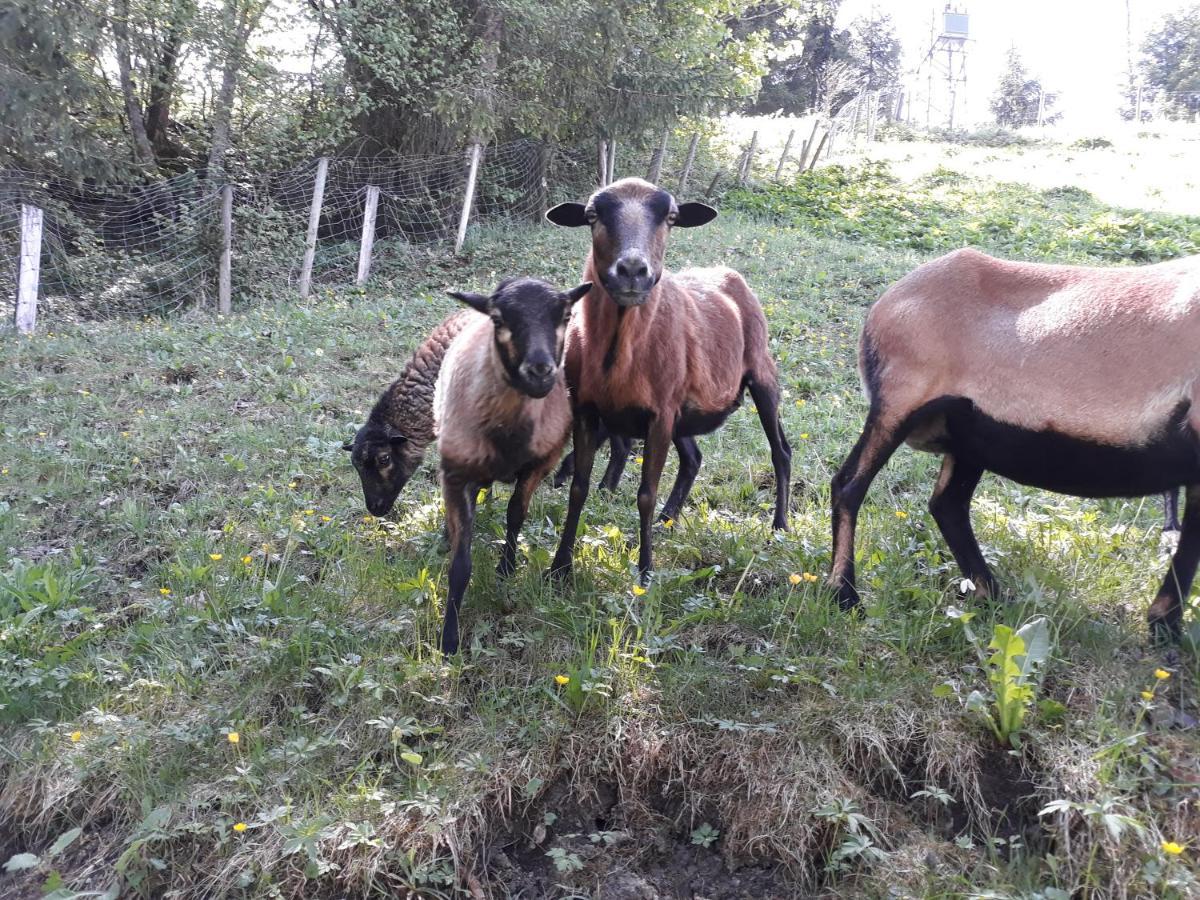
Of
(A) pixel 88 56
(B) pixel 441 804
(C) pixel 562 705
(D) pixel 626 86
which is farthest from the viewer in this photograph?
(D) pixel 626 86

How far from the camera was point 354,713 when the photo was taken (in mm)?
3697

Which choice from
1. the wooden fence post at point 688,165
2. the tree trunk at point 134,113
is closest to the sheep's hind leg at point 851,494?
the tree trunk at point 134,113

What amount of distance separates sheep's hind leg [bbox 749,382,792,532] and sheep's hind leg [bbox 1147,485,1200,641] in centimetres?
203

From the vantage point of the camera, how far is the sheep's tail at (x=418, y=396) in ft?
19.4

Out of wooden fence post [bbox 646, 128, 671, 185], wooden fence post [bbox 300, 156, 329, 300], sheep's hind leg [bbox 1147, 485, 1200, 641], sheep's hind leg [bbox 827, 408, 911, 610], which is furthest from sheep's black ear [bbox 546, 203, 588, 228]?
wooden fence post [bbox 646, 128, 671, 185]

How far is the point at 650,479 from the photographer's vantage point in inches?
177

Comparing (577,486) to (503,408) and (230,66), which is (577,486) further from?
(230,66)

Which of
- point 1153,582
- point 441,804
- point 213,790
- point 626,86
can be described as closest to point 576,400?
point 441,804

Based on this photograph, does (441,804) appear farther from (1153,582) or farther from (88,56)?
(88,56)

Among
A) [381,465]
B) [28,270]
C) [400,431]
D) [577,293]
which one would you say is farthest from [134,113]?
[577,293]

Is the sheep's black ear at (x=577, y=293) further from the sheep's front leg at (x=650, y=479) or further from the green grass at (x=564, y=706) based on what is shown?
the green grass at (x=564, y=706)

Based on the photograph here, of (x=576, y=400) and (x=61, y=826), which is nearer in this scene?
(x=61, y=826)

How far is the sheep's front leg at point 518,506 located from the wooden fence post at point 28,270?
820 centimetres

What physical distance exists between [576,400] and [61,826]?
2834 millimetres
